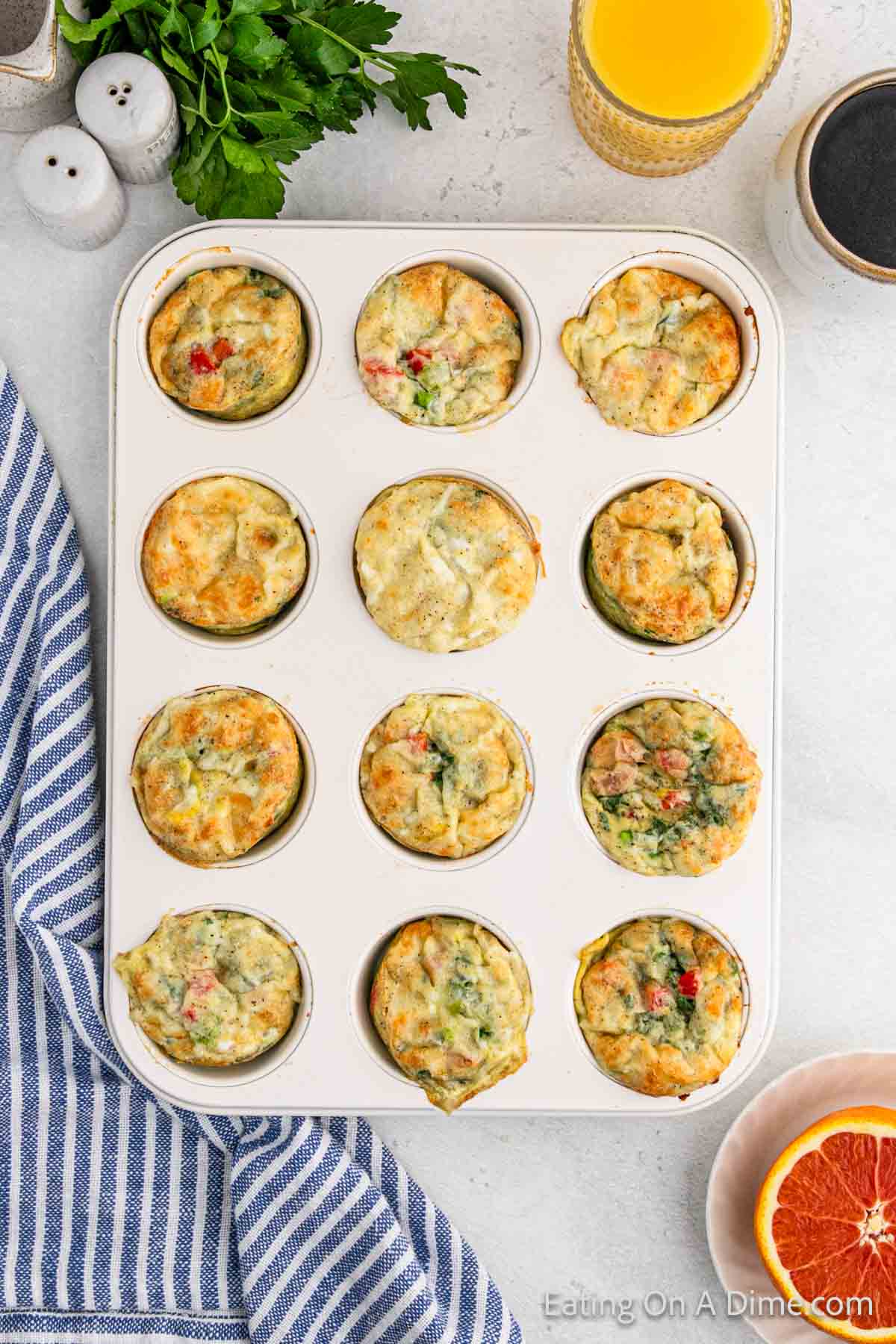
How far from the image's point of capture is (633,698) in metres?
2.20

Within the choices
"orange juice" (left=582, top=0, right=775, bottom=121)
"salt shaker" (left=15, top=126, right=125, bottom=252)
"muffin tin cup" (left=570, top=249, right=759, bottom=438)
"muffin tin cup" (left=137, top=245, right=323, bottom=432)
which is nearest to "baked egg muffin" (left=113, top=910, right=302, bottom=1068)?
"muffin tin cup" (left=137, top=245, right=323, bottom=432)

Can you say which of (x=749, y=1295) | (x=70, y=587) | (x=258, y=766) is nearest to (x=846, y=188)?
(x=258, y=766)

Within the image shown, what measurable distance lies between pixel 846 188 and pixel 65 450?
159 cm

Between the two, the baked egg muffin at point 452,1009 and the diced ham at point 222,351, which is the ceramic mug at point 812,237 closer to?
the diced ham at point 222,351

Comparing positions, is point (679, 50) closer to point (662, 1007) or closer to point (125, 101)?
point (125, 101)

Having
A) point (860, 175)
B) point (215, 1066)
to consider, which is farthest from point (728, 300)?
point (215, 1066)

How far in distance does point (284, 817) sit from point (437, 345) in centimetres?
91

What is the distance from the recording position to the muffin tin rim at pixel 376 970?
218 centimetres

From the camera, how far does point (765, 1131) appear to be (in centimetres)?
239

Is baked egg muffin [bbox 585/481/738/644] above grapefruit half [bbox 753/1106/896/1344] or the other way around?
above

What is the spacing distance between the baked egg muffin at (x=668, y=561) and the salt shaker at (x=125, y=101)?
1080mm

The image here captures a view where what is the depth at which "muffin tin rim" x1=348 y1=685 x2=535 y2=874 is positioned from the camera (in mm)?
2191

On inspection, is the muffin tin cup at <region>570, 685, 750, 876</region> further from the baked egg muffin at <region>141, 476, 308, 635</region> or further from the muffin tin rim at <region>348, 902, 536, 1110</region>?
the baked egg muffin at <region>141, 476, 308, 635</region>

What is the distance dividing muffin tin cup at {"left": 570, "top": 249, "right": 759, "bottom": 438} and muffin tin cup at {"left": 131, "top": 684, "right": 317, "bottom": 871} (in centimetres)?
80
